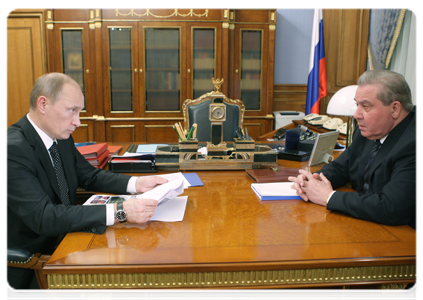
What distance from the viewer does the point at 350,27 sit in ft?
15.5

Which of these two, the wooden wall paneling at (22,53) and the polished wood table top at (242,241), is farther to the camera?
the wooden wall paneling at (22,53)

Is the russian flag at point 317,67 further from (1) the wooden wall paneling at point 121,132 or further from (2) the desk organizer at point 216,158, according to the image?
(2) the desk organizer at point 216,158

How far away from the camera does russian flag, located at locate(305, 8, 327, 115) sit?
4547mm

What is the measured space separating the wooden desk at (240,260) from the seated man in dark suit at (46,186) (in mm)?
69

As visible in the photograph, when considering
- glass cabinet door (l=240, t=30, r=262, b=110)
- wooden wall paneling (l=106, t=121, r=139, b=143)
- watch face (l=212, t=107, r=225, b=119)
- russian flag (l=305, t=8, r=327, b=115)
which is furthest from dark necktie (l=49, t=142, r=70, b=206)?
russian flag (l=305, t=8, r=327, b=115)

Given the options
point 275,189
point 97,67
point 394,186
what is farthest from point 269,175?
point 97,67

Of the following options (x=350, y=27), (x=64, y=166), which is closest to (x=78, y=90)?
(x=64, y=166)

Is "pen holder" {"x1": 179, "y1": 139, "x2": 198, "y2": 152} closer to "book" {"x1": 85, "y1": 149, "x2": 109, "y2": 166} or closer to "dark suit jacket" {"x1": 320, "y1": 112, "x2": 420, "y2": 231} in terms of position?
"book" {"x1": 85, "y1": 149, "x2": 109, "y2": 166}

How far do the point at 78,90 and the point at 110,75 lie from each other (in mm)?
3195

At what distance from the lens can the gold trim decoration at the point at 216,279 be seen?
94cm

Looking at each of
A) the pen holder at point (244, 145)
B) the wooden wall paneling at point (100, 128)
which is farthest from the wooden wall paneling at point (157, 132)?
the pen holder at point (244, 145)

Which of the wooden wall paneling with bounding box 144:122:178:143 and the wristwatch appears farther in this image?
the wooden wall paneling with bounding box 144:122:178:143

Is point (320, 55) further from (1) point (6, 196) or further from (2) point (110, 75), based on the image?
(1) point (6, 196)

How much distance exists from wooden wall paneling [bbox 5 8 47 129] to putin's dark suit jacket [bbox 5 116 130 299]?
3513mm
